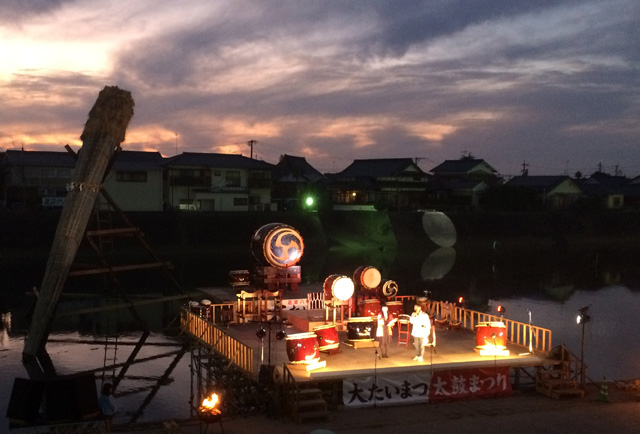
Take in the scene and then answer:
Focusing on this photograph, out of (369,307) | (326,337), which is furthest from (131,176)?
(326,337)

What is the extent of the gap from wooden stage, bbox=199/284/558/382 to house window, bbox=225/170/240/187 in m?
57.8

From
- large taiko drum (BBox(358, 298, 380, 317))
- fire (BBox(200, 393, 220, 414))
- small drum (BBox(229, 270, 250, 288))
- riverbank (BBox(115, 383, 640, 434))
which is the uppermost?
small drum (BBox(229, 270, 250, 288))

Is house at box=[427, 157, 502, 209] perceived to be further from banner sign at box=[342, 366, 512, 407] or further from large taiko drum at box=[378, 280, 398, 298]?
banner sign at box=[342, 366, 512, 407]

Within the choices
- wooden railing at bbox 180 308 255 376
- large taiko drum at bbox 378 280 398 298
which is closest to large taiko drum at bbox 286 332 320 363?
wooden railing at bbox 180 308 255 376

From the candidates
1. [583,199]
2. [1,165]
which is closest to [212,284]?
[1,165]

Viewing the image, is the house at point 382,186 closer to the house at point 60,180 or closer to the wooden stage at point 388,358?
the house at point 60,180

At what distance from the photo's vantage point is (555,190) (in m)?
105

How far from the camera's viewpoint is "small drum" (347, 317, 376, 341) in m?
21.2

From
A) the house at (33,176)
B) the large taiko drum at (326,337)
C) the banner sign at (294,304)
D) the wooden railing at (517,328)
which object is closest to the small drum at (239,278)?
the banner sign at (294,304)

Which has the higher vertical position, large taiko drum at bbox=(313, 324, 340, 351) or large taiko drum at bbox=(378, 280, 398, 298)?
large taiko drum at bbox=(378, 280, 398, 298)

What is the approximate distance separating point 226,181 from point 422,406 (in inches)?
2558

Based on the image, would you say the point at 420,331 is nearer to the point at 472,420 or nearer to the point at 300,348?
the point at 472,420

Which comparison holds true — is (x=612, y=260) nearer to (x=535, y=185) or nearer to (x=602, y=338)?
(x=535, y=185)

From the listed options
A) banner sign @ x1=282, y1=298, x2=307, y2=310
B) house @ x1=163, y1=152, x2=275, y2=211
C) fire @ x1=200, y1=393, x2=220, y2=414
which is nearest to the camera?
fire @ x1=200, y1=393, x2=220, y2=414
